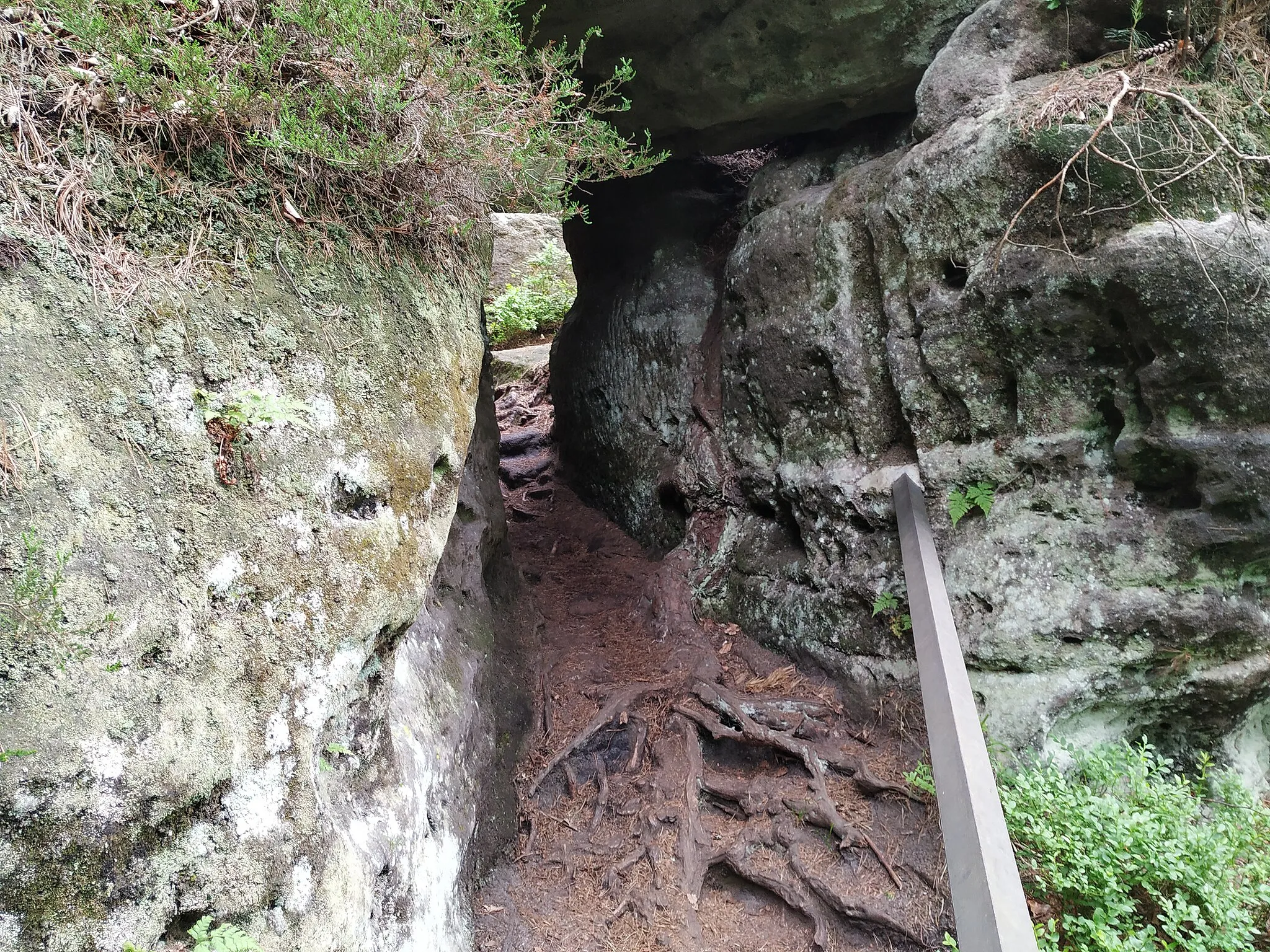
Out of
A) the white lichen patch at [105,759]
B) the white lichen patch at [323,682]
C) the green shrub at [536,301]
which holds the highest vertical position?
the green shrub at [536,301]

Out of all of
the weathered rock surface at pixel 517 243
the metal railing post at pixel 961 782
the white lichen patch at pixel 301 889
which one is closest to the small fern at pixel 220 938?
the white lichen patch at pixel 301 889

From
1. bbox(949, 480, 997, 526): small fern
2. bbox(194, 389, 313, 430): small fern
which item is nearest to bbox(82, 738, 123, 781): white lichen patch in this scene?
bbox(194, 389, 313, 430): small fern

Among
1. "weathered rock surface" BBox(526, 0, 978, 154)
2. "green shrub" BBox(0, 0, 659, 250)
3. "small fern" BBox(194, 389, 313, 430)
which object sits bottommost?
"small fern" BBox(194, 389, 313, 430)

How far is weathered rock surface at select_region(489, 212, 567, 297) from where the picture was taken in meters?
15.1

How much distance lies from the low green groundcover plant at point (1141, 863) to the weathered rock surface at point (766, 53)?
5311mm

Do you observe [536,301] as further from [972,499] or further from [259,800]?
[259,800]

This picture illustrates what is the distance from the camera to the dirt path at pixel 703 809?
3773 mm

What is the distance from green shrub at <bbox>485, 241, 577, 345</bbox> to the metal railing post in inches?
400

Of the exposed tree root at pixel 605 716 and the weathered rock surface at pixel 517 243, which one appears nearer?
the exposed tree root at pixel 605 716

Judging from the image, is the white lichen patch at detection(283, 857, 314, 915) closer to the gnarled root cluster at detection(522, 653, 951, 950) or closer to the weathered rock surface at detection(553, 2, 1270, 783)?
the gnarled root cluster at detection(522, 653, 951, 950)

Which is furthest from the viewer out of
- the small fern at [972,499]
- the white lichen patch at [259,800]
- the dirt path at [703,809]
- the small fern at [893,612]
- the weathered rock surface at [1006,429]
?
the small fern at [893,612]

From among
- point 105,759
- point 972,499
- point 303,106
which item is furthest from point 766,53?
point 105,759

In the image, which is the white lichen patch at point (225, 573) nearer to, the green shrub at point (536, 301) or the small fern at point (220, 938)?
the small fern at point (220, 938)

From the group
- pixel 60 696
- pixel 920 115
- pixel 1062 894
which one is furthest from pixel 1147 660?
pixel 60 696
